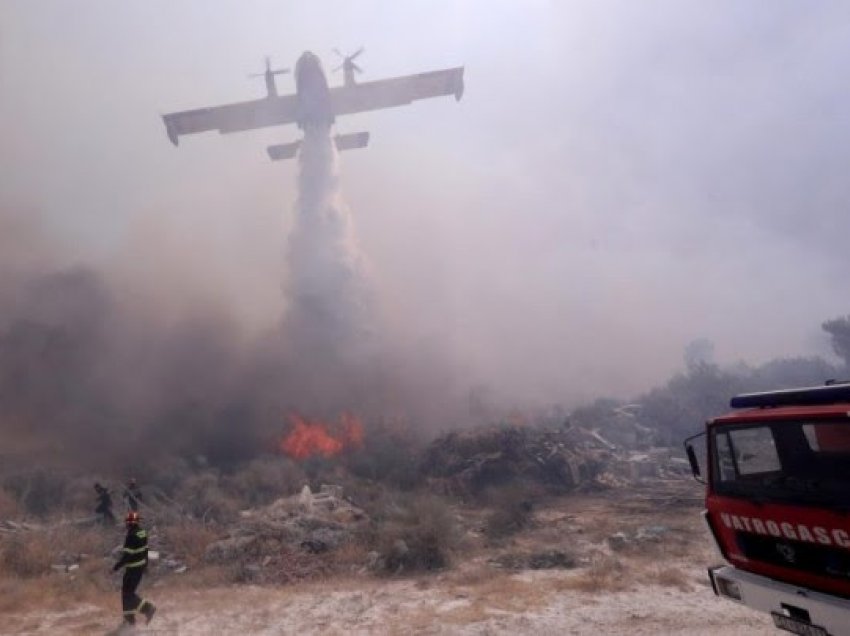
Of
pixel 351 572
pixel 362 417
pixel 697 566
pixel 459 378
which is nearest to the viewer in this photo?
pixel 697 566

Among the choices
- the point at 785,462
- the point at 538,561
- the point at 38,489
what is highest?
the point at 38,489

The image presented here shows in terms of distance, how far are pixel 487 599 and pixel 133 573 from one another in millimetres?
5638

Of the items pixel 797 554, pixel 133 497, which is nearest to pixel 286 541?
pixel 133 497

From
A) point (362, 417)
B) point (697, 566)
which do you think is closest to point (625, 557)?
point (697, 566)

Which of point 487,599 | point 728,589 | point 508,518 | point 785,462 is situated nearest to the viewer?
point 785,462

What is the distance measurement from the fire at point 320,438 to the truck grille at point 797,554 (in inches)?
791

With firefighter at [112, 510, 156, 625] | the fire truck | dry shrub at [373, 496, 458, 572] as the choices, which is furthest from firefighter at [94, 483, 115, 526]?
the fire truck

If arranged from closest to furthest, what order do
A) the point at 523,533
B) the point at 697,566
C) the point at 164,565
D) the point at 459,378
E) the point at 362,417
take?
the point at 697,566 → the point at 164,565 → the point at 523,533 → the point at 362,417 → the point at 459,378

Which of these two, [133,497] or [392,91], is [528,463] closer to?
[133,497]

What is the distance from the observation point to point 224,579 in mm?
11469

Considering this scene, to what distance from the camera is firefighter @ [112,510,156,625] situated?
29.2 ft

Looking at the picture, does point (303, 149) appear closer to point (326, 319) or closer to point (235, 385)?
point (326, 319)

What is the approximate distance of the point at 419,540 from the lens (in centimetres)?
1182

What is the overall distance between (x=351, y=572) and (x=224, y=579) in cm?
249
